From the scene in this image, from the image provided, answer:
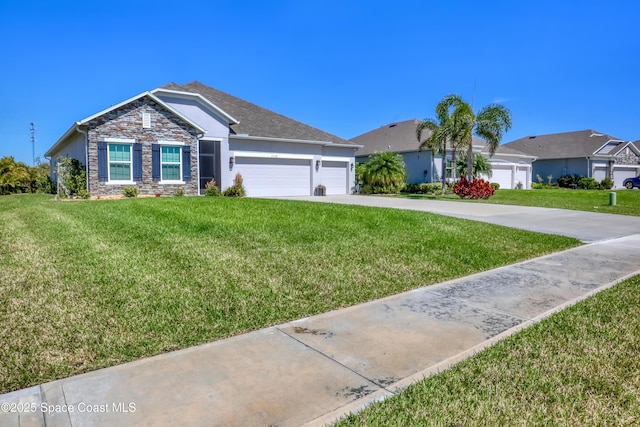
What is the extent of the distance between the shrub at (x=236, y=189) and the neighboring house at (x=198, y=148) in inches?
21.3

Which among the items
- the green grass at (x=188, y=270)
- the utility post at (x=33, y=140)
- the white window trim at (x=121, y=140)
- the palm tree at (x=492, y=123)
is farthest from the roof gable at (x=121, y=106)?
the utility post at (x=33, y=140)

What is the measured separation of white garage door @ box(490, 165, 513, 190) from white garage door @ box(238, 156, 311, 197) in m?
19.1

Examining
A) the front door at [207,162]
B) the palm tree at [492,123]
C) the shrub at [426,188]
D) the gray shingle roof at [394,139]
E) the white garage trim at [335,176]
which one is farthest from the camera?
the gray shingle roof at [394,139]

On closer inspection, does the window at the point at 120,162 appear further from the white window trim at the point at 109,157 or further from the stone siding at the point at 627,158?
the stone siding at the point at 627,158

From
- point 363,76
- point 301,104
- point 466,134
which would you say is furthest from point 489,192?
point 301,104

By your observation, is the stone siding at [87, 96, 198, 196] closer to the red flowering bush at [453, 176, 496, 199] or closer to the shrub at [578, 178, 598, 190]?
the red flowering bush at [453, 176, 496, 199]

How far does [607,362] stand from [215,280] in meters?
4.37

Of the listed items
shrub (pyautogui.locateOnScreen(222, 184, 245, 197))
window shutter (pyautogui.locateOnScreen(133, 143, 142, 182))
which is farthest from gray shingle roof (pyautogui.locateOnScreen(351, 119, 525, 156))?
window shutter (pyautogui.locateOnScreen(133, 143, 142, 182))

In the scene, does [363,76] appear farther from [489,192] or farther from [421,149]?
[489,192]

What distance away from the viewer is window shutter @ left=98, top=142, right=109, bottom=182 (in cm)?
1672

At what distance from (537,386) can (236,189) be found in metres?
18.8

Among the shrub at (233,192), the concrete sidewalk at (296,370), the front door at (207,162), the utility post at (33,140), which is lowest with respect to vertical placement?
the concrete sidewalk at (296,370)

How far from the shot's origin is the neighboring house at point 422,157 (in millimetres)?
30188

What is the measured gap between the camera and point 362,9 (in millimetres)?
15891
